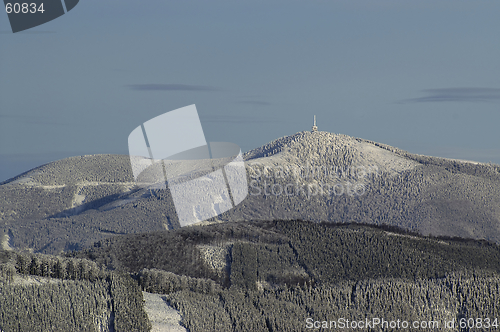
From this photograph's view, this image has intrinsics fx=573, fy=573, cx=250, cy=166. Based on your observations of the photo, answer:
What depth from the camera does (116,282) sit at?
34312 mm

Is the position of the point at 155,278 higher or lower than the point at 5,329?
lower

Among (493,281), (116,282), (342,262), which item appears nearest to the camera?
(116,282)

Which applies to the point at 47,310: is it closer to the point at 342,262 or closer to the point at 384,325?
the point at 384,325

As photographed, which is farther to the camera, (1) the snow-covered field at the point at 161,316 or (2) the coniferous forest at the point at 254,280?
(1) the snow-covered field at the point at 161,316

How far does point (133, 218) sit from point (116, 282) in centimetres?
14353

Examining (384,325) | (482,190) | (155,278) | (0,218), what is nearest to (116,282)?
(155,278)

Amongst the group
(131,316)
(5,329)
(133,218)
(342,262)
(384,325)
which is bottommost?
(133,218)

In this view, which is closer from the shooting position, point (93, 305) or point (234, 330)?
point (93, 305)

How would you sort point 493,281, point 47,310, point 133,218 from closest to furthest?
1. point 47,310
2. point 493,281
3. point 133,218

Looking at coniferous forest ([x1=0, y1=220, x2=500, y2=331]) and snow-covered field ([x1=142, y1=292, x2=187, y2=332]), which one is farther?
snow-covered field ([x1=142, y1=292, x2=187, y2=332])

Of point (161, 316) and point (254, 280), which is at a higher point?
point (161, 316)

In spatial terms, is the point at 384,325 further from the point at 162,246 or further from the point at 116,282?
the point at 162,246

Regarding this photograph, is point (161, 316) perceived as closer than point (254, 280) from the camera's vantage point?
Yes

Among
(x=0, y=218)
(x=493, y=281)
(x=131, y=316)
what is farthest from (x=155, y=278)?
(x=0, y=218)
